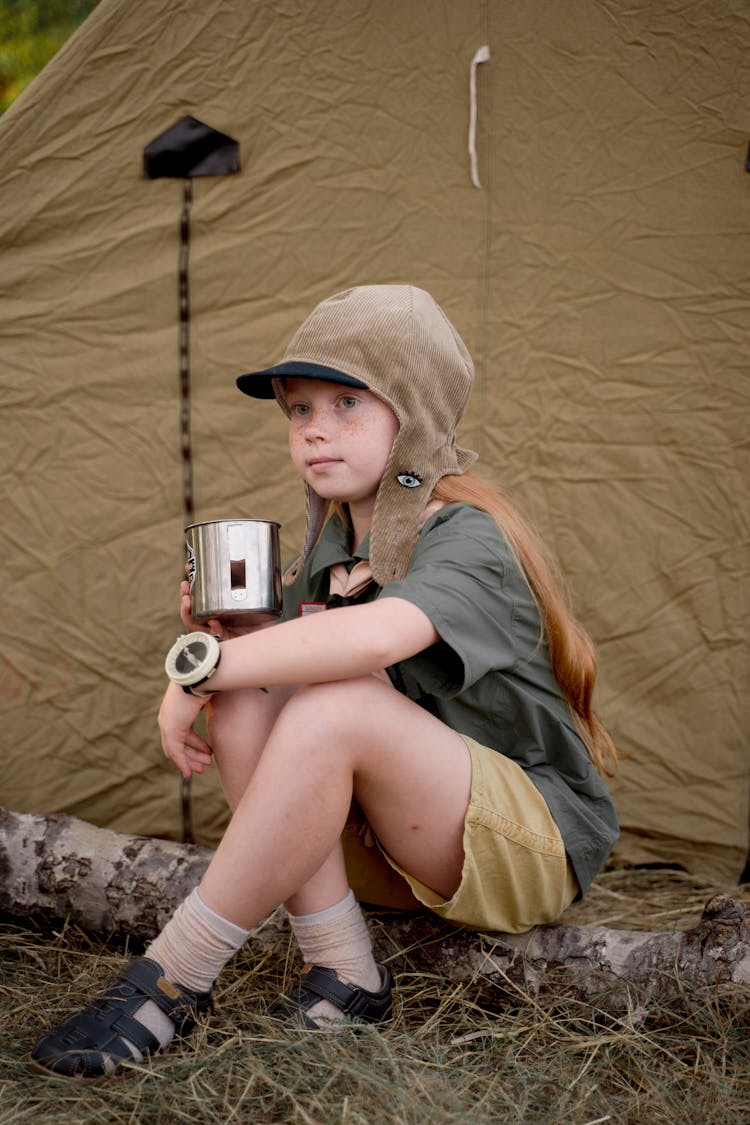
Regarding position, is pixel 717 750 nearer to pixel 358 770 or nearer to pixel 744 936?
pixel 744 936

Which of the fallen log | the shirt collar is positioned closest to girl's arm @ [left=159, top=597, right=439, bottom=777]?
the shirt collar

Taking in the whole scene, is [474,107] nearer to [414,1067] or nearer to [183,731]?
[183,731]

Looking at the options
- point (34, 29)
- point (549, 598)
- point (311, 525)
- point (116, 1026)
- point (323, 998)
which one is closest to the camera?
point (116, 1026)

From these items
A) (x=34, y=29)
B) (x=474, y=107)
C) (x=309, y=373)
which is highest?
(x=34, y=29)

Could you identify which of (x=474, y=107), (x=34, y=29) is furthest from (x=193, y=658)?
(x=34, y=29)

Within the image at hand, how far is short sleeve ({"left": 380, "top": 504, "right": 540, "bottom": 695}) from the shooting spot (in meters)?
1.43

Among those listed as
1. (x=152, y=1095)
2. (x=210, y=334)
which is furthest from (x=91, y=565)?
(x=152, y=1095)

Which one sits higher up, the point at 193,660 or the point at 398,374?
the point at 398,374

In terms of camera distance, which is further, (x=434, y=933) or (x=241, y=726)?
Answer: (x=434, y=933)

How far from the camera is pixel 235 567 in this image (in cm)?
148

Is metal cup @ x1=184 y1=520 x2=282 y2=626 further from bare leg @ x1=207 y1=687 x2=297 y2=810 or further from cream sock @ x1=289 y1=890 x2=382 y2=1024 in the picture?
cream sock @ x1=289 y1=890 x2=382 y2=1024

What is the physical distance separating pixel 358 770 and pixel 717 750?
1.14 meters

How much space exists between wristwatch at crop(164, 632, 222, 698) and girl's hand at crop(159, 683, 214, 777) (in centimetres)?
7

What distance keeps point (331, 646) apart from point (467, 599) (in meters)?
0.20
